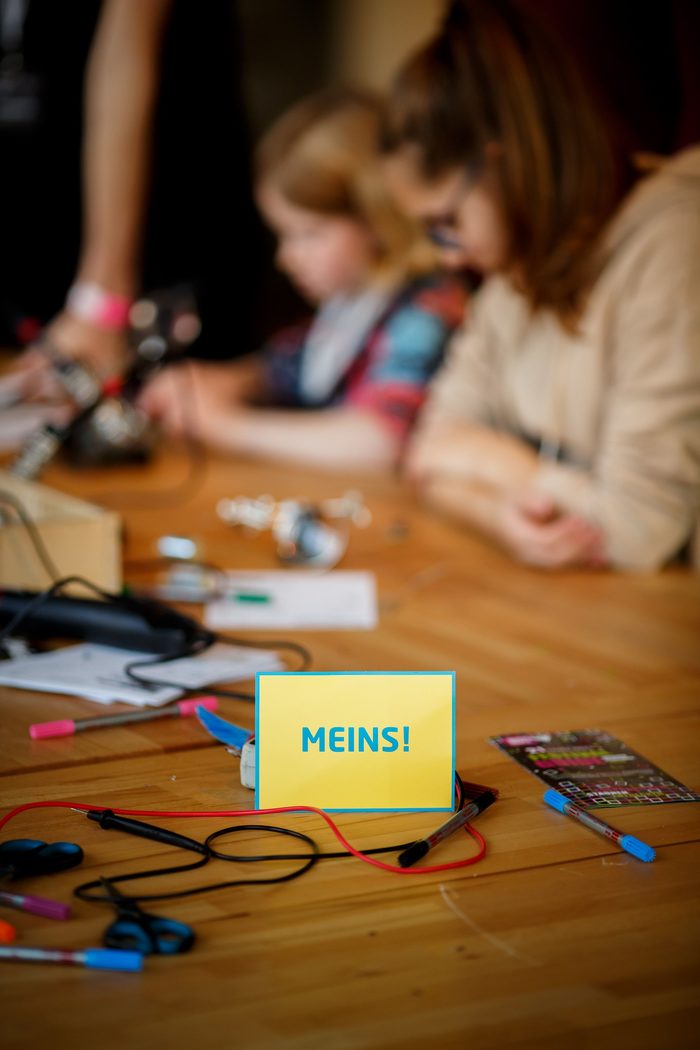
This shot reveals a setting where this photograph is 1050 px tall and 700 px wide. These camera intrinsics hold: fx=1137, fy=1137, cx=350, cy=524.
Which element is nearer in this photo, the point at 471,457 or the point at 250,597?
the point at 250,597

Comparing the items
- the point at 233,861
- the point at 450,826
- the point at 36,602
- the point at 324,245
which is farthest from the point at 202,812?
the point at 324,245

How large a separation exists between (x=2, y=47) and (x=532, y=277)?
97.1 inches

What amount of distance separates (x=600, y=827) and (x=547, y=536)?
0.76m

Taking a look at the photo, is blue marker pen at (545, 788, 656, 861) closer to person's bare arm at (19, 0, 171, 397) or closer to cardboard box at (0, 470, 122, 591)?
cardboard box at (0, 470, 122, 591)

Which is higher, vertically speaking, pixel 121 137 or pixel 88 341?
pixel 121 137

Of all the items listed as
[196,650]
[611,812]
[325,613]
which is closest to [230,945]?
[611,812]

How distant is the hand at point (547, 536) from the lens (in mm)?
1512

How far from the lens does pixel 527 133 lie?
162 centimetres

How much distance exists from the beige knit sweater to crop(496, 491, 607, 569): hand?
0.02 meters

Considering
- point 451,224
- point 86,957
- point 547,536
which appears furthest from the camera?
point 451,224

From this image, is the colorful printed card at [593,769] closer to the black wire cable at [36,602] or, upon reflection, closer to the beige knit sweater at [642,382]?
the black wire cable at [36,602]

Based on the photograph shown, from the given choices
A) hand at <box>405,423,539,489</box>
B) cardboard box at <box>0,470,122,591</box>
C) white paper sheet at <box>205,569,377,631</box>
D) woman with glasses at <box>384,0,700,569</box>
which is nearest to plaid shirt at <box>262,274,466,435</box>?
hand at <box>405,423,539,489</box>

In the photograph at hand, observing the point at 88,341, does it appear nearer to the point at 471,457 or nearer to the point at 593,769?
the point at 471,457

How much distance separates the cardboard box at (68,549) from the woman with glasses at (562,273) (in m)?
0.57
